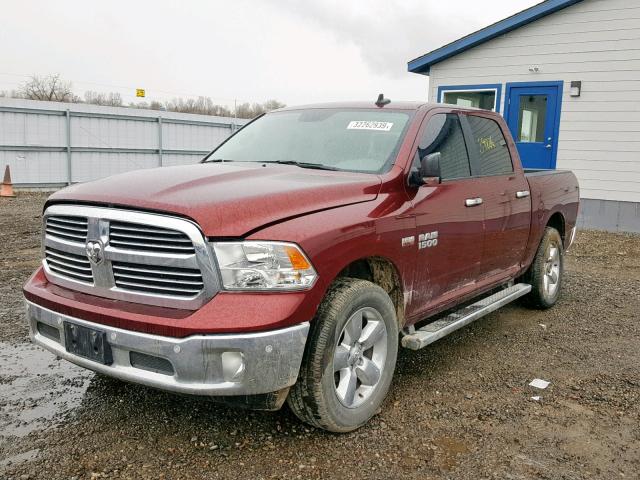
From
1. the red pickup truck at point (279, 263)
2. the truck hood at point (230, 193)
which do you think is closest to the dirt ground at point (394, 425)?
the red pickup truck at point (279, 263)

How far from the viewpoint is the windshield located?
3.98 metres

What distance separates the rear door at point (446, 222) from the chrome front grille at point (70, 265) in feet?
6.34

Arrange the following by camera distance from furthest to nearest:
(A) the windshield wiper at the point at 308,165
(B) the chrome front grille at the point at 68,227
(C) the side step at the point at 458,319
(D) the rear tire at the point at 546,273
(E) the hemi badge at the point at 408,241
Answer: (D) the rear tire at the point at 546,273, (A) the windshield wiper at the point at 308,165, (C) the side step at the point at 458,319, (E) the hemi badge at the point at 408,241, (B) the chrome front grille at the point at 68,227

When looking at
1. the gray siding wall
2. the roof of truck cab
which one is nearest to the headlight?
the roof of truck cab

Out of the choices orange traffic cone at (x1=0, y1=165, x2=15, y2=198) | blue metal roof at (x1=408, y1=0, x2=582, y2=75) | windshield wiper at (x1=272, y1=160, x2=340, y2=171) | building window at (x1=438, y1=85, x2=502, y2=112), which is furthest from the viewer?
orange traffic cone at (x1=0, y1=165, x2=15, y2=198)

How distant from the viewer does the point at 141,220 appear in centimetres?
289

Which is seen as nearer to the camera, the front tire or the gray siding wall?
the front tire

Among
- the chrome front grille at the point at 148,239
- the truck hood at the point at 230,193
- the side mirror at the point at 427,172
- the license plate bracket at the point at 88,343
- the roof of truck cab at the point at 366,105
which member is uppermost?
the roof of truck cab at the point at 366,105

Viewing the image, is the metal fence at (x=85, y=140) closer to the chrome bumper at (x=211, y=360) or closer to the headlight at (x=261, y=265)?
the chrome bumper at (x=211, y=360)

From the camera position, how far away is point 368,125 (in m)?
4.21

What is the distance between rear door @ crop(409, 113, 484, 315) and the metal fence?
48.9 ft

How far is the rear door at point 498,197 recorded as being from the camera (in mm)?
4695

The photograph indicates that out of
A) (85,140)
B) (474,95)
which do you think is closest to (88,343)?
(474,95)

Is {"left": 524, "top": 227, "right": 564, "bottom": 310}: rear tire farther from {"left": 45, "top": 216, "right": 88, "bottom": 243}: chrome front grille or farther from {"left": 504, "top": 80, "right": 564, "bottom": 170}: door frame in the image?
{"left": 504, "top": 80, "right": 564, "bottom": 170}: door frame
